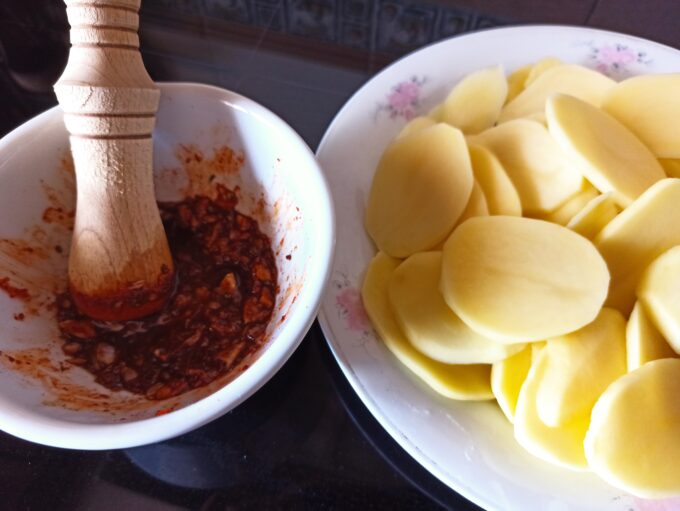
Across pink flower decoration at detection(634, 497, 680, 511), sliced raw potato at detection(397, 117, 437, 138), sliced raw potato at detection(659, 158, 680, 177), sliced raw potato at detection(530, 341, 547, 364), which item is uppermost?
sliced raw potato at detection(659, 158, 680, 177)

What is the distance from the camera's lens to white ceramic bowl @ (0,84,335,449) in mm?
542

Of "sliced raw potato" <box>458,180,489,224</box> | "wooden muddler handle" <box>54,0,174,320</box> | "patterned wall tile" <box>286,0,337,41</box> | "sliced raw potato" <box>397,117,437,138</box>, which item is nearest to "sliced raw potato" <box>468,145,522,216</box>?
"sliced raw potato" <box>458,180,489,224</box>

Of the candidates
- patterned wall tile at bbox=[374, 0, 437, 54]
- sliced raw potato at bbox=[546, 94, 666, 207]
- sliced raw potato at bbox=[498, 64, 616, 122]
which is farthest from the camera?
patterned wall tile at bbox=[374, 0, 437, 54]

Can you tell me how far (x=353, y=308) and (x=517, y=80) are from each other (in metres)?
0.55

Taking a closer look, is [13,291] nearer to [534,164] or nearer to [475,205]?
[475,205]

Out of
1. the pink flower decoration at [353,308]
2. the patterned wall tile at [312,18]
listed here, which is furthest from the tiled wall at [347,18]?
the pink flower decoration at [353,308]

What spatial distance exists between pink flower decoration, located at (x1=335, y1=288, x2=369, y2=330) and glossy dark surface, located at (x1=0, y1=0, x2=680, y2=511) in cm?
10

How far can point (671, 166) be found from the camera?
2.80ft

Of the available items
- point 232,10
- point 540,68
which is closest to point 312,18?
point 232,10

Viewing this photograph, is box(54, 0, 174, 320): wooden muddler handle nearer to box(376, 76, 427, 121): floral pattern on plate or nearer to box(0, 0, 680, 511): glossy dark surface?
box(0, 0, 680, 511): glossy dark surface

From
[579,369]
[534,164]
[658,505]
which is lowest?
[658,505]

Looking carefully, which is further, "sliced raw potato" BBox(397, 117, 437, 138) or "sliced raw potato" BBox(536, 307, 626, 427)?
"sliced raw potato" BBox(397, 117, 437, 138)

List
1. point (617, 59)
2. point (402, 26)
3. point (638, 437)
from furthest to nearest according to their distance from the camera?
point (402, 26) → point (617, 59) → point (638, 437)

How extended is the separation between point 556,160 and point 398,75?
333 mm
